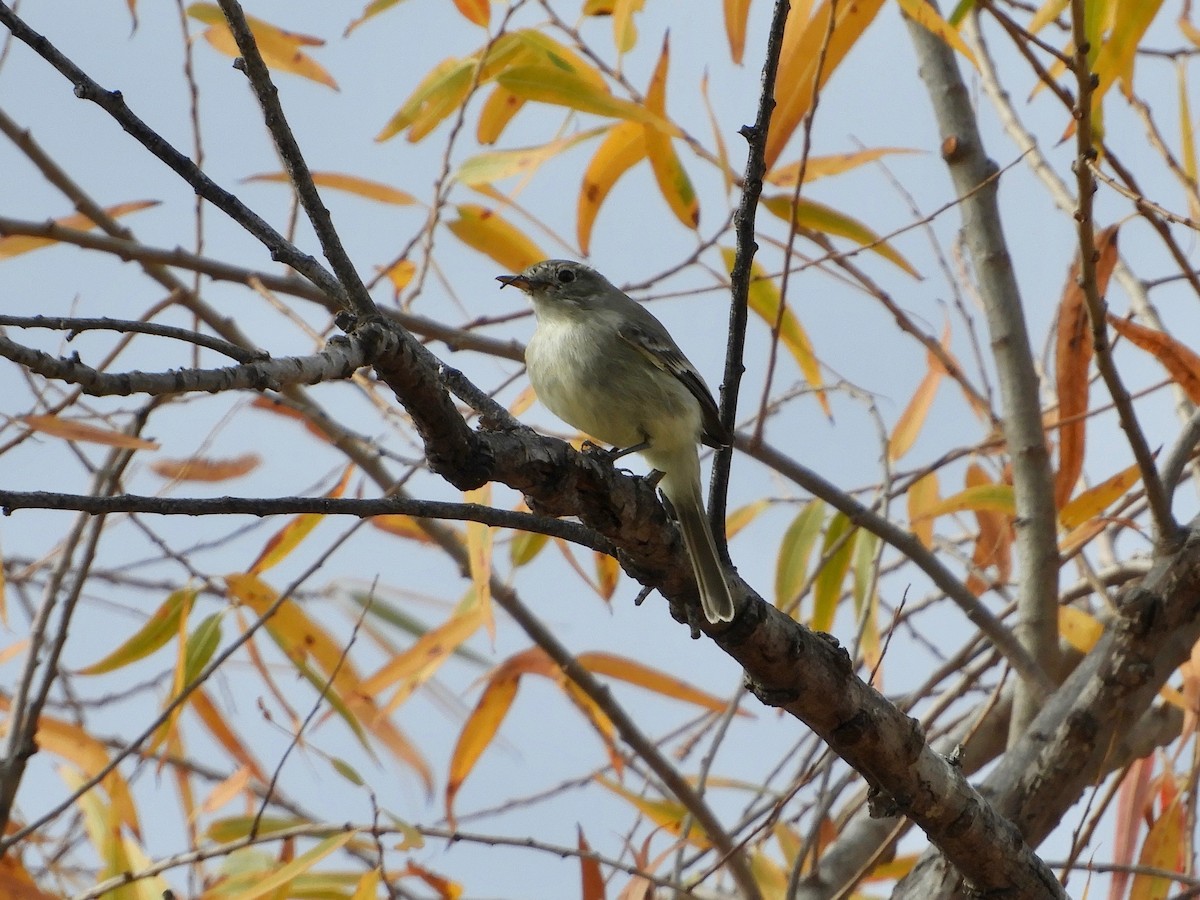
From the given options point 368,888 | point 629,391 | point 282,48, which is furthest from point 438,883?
point 282,48

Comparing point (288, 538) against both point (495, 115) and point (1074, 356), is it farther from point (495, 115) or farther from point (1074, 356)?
point (1074, 356)

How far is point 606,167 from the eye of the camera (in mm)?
3666

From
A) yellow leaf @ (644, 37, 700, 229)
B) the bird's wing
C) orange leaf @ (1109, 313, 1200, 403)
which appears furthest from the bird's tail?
orange leaf @ (1109, 313, 1200, 403)

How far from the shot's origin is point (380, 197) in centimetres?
396

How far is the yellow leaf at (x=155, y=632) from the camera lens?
3641 mm

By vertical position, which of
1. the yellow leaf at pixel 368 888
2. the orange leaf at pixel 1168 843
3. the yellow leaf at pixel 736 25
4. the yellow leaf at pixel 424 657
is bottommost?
the orange leaf at pixel 1168 843

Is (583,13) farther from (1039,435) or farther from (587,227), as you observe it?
(1039,435)

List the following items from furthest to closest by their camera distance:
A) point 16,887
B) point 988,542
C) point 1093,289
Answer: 1. point 988,542
2. point 16,887
3. point 1093,289

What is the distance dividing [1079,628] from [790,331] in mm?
1222

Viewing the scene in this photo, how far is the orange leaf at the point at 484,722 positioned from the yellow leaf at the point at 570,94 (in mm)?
1622

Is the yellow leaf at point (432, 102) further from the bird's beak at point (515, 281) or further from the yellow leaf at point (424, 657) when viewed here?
the yellow leaf at point (424, 657)

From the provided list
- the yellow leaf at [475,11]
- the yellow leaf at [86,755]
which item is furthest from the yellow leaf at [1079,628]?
the yellow leaf at [86,755]

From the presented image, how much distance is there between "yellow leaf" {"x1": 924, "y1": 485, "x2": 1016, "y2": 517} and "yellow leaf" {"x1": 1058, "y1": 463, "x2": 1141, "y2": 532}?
188mm

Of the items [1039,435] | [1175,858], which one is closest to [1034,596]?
[1039,435]
